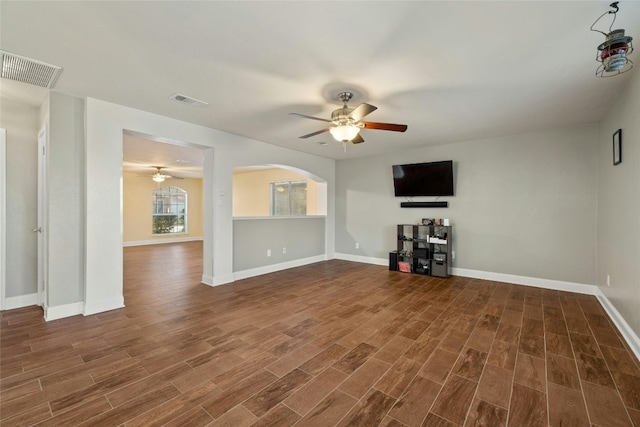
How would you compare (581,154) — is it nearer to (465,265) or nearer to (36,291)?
(465,265)

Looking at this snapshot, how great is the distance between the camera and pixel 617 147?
10.1 ft

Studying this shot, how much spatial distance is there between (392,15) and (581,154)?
166 inches

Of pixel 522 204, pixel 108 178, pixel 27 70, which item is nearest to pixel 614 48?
pixel 522 204

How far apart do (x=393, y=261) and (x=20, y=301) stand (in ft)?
19.1

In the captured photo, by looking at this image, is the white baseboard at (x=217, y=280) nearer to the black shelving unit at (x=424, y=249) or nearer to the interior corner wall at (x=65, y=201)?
the interior corner wall at (x=65, y=201)

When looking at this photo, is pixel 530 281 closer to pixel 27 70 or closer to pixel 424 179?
pixel 424 179

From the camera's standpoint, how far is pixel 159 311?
11.2 feet

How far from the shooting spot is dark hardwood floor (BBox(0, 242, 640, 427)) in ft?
5.66

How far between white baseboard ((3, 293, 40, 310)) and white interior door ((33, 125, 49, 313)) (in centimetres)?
10

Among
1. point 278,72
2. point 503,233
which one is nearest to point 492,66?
point 278,72

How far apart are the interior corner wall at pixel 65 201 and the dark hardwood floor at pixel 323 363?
42cm

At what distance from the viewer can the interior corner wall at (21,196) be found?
3.51 m

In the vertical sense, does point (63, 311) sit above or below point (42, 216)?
below

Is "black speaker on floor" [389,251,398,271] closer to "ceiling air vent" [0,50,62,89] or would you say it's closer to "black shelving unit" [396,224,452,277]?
"black shelving unit" [396,224,452,277]
